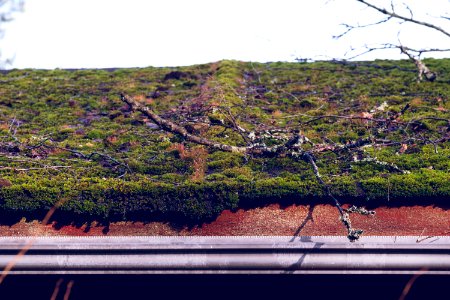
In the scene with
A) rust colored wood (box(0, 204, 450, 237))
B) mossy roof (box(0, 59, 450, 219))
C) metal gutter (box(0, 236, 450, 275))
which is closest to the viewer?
metal gutter (box(0, 236, 450, 275))

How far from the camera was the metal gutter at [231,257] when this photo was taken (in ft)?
16.5

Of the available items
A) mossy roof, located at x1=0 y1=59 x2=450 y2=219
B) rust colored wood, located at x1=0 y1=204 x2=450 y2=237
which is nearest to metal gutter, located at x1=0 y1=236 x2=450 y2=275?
rust colored wood, located at x1=0 y1=204 x2=450 y2=237

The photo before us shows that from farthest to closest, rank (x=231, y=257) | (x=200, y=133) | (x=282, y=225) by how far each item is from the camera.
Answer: (x=200, y=133)
(x=282, y=225)
(x=231, y=257)

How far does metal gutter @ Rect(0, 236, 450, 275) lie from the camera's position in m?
5.02

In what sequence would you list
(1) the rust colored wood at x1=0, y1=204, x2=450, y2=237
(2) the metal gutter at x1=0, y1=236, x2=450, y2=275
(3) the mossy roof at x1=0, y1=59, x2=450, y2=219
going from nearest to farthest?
(2) the metal gutter at x1=0, y1=236, x2=450, y2=275 < (1) the rust colored wood at x1=0, y1=204, x2=450, y2=237 < (3) the mossy roof at x1=0, y1=59, x2=450, y2=219

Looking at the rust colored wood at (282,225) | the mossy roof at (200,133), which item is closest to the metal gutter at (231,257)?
the rust colored wood at (282,225)

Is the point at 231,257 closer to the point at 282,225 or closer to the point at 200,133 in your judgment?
the point at 282,225

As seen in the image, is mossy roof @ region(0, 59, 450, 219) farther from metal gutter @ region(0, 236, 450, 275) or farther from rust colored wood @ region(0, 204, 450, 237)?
metal gutter @ region(0, 236, 450, 275)

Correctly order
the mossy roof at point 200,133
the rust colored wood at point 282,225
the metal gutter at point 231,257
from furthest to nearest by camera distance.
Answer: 1. the mossy roof at point 200,133
2. the rust colored wood at point 282,225
3. the metal gutter at point 231,257

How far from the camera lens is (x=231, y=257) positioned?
16.7ft

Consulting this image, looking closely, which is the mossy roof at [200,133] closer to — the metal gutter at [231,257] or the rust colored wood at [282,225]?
the rust colored wood at [282,225]

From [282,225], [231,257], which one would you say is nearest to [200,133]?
[282,225]
